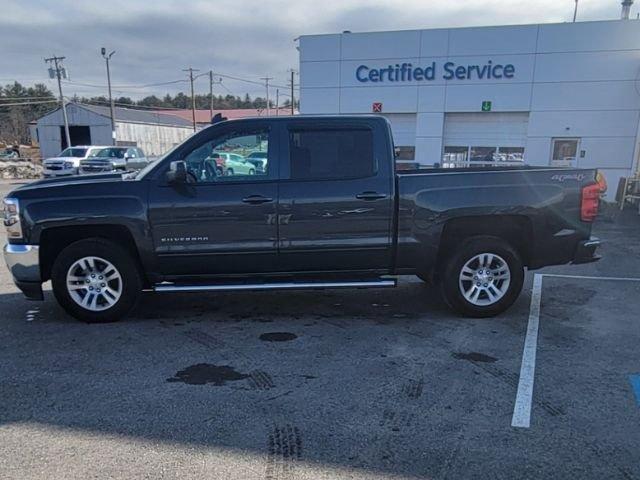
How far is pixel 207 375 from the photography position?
A: 13.6 ft

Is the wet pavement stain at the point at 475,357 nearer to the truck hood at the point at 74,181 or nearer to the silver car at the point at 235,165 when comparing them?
the silver car at the point at 235,165

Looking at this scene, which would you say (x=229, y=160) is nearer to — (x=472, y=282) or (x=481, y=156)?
(x=472, y=282)

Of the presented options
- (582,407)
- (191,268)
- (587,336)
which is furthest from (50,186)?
(587,336)

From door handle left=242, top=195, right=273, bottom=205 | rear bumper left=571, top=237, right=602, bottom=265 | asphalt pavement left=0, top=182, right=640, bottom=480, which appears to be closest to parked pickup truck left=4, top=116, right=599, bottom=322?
door handle left=242, top=195, right=273, bottom=205

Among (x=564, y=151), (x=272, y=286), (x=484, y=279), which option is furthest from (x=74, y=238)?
(x=564, y=151)

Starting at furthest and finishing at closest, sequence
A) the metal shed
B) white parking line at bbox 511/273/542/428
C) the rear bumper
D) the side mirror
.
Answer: the metal shed < the rear bumper < the side mirror < white parking line at bbox 511/273/542/428

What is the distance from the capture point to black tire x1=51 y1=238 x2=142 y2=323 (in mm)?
5129

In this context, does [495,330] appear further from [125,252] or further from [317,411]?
[125,252]

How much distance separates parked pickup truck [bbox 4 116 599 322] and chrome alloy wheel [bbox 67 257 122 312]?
0.04ft

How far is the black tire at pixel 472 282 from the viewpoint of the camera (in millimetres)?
5395

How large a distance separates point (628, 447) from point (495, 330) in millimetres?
2133

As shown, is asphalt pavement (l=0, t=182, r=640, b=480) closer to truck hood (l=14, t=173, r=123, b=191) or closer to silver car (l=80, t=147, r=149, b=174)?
truck hood (l=14, t=173, r=123, b=191)

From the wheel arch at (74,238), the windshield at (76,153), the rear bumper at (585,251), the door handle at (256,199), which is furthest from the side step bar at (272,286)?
the windshield at (76,153)

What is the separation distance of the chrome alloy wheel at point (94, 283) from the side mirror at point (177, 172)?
1.11 metres
